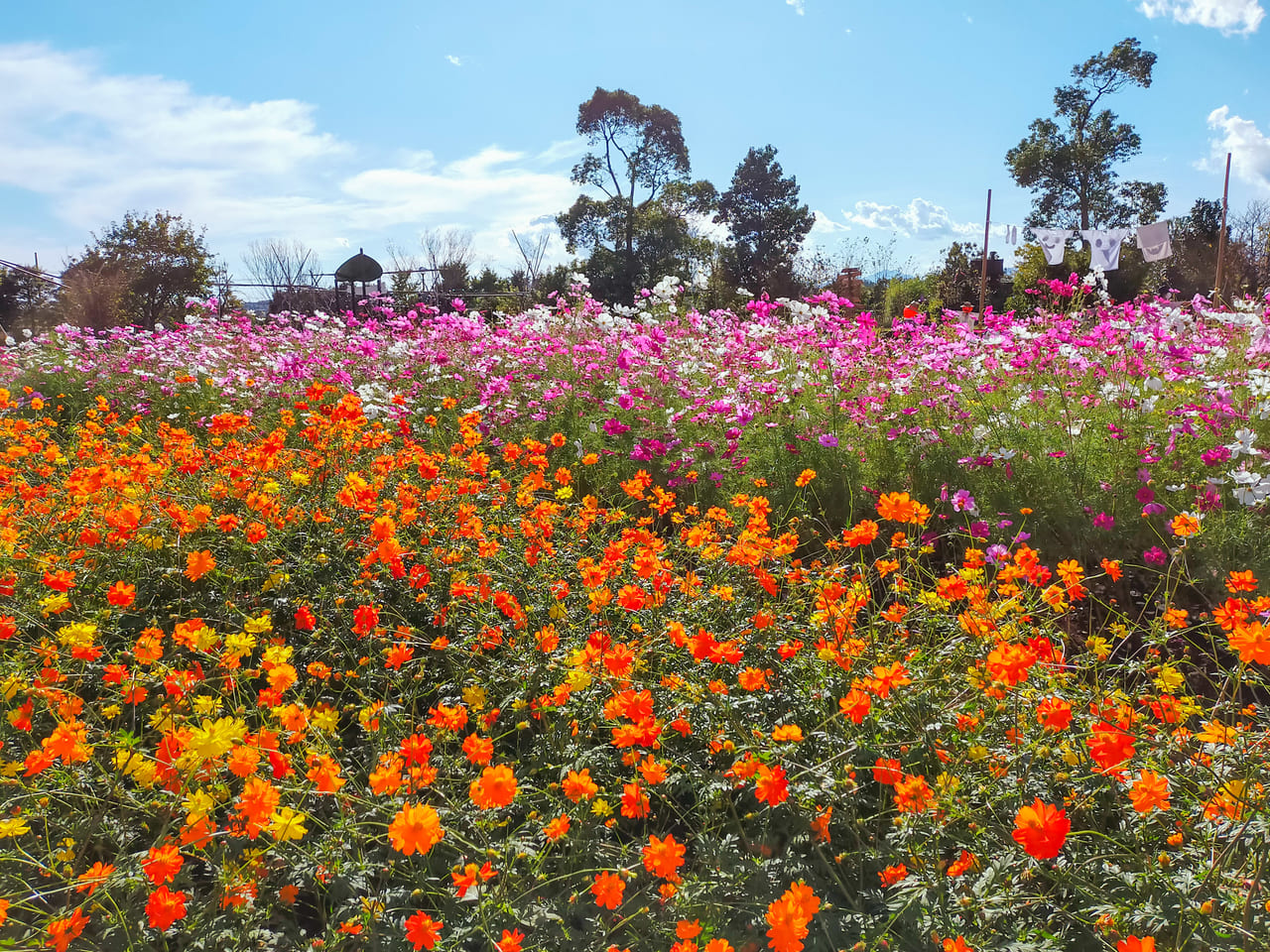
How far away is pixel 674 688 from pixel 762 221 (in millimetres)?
25092

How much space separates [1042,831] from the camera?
1.18 metres

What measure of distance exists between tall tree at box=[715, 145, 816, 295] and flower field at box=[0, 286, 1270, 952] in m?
21.4

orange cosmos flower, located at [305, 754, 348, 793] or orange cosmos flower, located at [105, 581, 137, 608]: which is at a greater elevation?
orange cosmos flower, located at [105, 581, 137, 608]

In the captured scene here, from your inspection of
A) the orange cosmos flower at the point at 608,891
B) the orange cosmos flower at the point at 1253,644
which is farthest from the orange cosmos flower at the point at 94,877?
the orange cosmos flower at the point at 1253,644

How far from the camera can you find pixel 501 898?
59.4 inches

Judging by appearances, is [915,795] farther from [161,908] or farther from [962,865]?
[161,908]

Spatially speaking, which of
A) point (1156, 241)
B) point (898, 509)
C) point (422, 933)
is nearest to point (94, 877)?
point (422, 933)

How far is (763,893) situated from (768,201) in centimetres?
2585

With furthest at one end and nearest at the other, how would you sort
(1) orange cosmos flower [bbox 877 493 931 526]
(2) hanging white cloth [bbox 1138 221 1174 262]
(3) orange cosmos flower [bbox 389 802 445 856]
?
(2) hanging white cloth [bbox 1138 221 1174 262] → (1) orange cosmos flower [bbox 877 493 931 526] → (3) orange cosmos flower [bbox 389 802 445 856]

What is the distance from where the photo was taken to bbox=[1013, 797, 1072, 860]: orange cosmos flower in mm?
1159

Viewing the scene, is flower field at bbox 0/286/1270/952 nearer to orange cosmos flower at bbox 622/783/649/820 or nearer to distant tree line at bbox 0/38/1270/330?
orange cosmos flower at bbox 622/783/649/820

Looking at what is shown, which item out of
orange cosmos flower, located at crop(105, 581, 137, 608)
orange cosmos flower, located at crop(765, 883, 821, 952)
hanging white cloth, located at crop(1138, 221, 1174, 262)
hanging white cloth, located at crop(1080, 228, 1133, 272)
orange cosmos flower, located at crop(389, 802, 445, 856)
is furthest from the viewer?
hanging white cloth, located at crop(1080, 228, 1133, 272)

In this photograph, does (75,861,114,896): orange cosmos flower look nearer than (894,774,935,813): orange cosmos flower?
Yes

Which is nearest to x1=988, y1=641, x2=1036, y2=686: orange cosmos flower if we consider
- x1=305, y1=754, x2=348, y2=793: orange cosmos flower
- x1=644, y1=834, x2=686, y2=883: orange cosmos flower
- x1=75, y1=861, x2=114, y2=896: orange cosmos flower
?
x1=644, y1=834, x2=686, y2=883: orange cosmos flower
